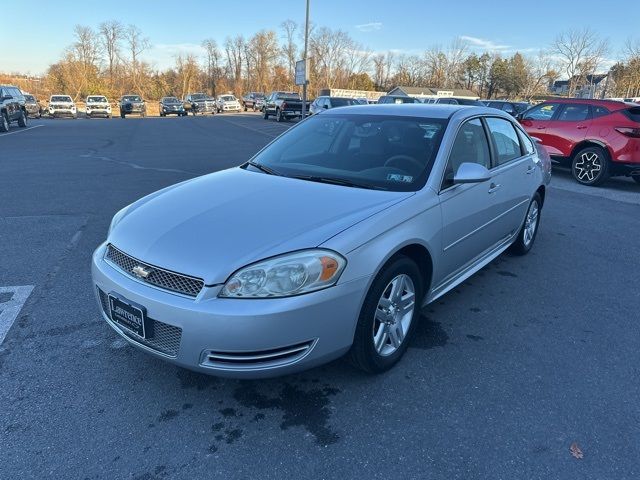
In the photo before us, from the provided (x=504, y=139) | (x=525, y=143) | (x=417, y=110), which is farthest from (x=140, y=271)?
(x=525, y=143)

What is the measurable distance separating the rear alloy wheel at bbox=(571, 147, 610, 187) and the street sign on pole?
51.0 feet

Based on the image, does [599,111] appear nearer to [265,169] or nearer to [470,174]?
[470,174]

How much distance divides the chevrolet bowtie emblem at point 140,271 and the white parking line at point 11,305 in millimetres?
1450

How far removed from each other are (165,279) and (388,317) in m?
1.34

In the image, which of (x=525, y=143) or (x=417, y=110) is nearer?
(x=417, y=110)

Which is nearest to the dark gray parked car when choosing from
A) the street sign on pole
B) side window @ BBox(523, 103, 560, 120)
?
the street sign on pole

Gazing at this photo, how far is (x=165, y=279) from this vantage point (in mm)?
2414

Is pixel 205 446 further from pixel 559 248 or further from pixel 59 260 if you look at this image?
pixel 559 248

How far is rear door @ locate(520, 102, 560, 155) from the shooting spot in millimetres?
10625

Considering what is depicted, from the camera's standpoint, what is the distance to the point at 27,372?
2.86 m

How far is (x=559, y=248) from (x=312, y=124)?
344 cm

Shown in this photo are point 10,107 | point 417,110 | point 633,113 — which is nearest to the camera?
point 417,110

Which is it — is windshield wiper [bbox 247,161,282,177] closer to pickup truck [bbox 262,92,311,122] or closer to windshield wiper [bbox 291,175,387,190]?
windshield wiper [bbox 291,175,387,190]

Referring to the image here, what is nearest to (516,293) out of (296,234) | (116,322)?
(296,234)
